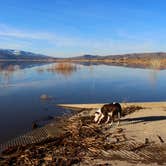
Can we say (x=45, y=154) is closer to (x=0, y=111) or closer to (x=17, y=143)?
(x=17, y=143)

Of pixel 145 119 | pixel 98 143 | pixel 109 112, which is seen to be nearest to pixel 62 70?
pixel 145 119

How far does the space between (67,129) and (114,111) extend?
2116mm

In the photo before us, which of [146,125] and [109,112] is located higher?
[109,112]

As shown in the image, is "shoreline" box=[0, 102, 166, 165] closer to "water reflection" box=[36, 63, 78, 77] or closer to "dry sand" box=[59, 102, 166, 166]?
"dry sand" box=[59, 102, 166, 166]

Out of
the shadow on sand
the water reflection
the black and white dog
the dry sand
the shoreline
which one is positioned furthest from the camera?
the water reflection

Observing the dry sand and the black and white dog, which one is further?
the black and white dog

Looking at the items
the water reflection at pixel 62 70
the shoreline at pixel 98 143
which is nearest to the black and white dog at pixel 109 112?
the shoreline at pixel 98 143

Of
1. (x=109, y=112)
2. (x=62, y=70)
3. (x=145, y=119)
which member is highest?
(x=109, y=112)

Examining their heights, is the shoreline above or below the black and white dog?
below

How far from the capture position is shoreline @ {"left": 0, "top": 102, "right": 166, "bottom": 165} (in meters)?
9.27

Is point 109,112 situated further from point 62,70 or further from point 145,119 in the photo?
point 62,70

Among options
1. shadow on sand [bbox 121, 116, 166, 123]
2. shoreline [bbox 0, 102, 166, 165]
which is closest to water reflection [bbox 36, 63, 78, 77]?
shadow on sand [bbox 121, 116, 166, 123]

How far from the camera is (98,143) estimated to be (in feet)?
34.9

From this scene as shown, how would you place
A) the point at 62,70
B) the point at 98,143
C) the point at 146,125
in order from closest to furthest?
the point at 98,143 → the point at 146,125 → the point at 62,70
